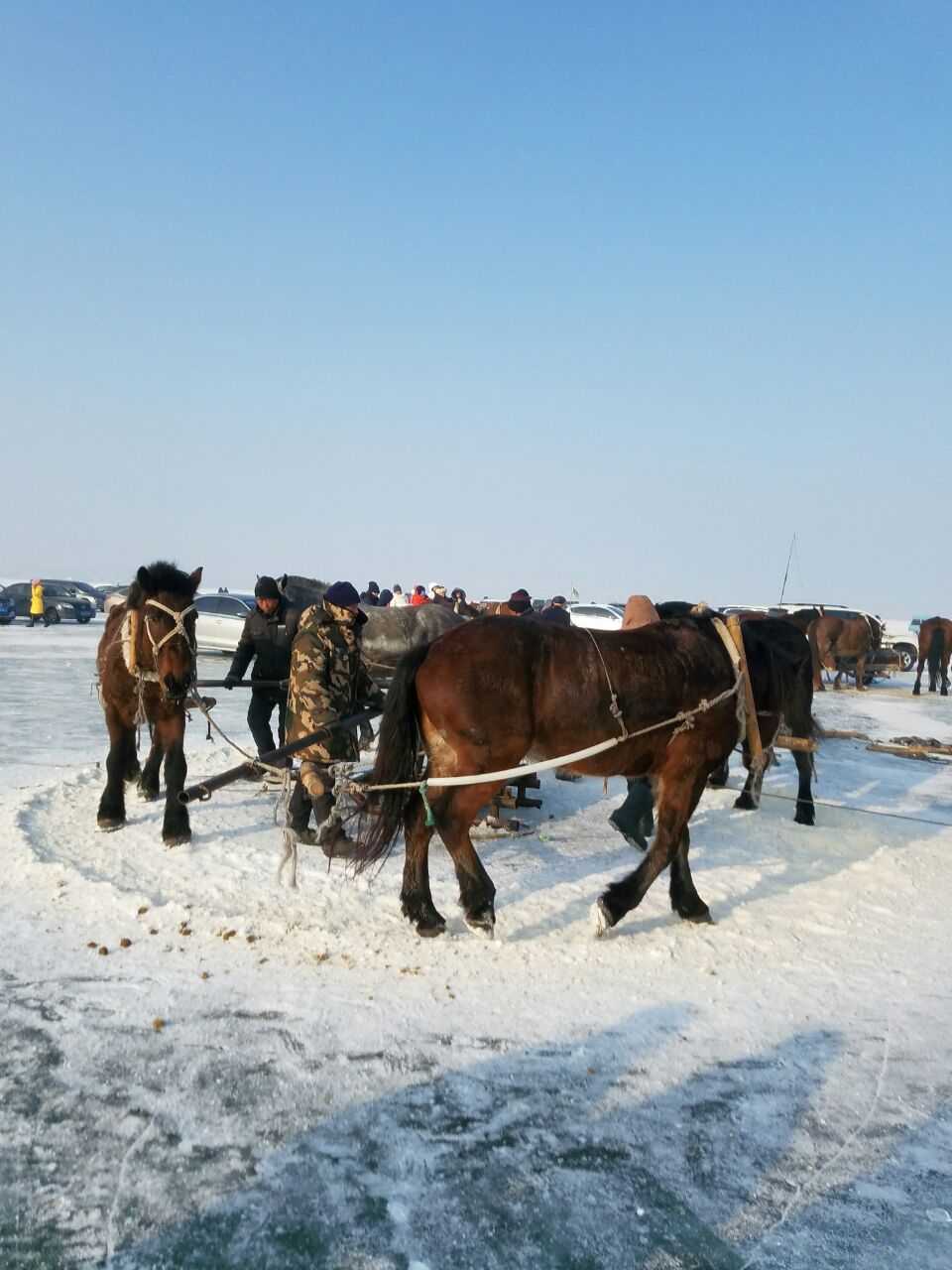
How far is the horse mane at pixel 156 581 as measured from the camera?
5.68 m

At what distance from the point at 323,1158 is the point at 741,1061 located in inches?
67.1

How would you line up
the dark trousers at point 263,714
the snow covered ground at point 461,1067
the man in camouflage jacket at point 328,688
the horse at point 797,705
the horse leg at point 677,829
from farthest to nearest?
the dark trousers at point 263,714 < the horse at point 797,705 < the man in camouflage jacket at point 328,688 < the horse leg at point 677,829 < the snow covered ground at point 461,1067

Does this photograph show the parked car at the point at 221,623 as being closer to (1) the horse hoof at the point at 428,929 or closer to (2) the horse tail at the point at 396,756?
(2) the horse tail at the point at 396,756

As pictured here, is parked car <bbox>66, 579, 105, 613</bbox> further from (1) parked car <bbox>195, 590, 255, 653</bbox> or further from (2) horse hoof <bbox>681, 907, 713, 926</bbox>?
(2) horse hoof <bbox>681, 907, 713, 926</bbox>

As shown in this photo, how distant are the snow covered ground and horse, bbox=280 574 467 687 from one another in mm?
3802

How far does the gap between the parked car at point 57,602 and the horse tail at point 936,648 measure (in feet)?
109

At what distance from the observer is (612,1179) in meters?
2.58

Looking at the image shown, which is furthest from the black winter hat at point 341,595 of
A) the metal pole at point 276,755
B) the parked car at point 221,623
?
Answer: the parked car at point 221,623

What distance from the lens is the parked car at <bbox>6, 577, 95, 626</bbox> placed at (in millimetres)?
35906

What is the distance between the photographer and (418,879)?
4.50 metres

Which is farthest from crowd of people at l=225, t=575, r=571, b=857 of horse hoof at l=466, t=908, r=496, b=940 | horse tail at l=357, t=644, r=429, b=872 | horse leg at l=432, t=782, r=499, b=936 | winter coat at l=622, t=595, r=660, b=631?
winter coat at l=622, t=595, r=660, b=631

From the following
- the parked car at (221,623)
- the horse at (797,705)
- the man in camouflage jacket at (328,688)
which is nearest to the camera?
the man in camouflage jacket at (328,688)

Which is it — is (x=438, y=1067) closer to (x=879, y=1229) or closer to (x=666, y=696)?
(x=879, y=1229)

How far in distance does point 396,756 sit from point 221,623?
17.6 m
